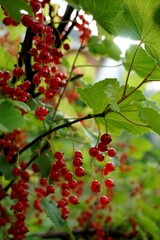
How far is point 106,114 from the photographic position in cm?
101

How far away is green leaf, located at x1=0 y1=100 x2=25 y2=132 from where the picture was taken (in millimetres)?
783

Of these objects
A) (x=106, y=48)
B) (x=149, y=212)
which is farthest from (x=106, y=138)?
(x=149, y=212)

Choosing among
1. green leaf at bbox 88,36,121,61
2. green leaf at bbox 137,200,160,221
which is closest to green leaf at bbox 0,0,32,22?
green leaf at bbox 88,36,121,61

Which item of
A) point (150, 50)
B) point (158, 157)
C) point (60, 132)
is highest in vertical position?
point (158, 157)

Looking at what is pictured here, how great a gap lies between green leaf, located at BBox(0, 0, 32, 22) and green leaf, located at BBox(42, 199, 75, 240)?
58 cm

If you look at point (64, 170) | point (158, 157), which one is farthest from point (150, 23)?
point (158, 157)

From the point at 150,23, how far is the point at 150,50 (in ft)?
0.23

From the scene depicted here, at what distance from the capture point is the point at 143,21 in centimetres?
98

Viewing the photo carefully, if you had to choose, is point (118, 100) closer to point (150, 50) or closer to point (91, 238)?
point (150, 50)

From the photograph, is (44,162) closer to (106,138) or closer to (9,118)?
(106,138)

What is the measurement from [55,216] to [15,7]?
0.63 meters

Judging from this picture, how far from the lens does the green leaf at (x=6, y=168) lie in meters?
1.19

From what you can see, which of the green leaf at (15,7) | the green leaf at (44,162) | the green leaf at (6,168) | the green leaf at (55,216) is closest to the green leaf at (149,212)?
the green leaf at (44,162)

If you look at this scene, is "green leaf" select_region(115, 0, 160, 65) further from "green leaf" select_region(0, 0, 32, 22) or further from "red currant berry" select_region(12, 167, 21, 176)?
"red currant berry" select_region(12, 167, 21, 176)
